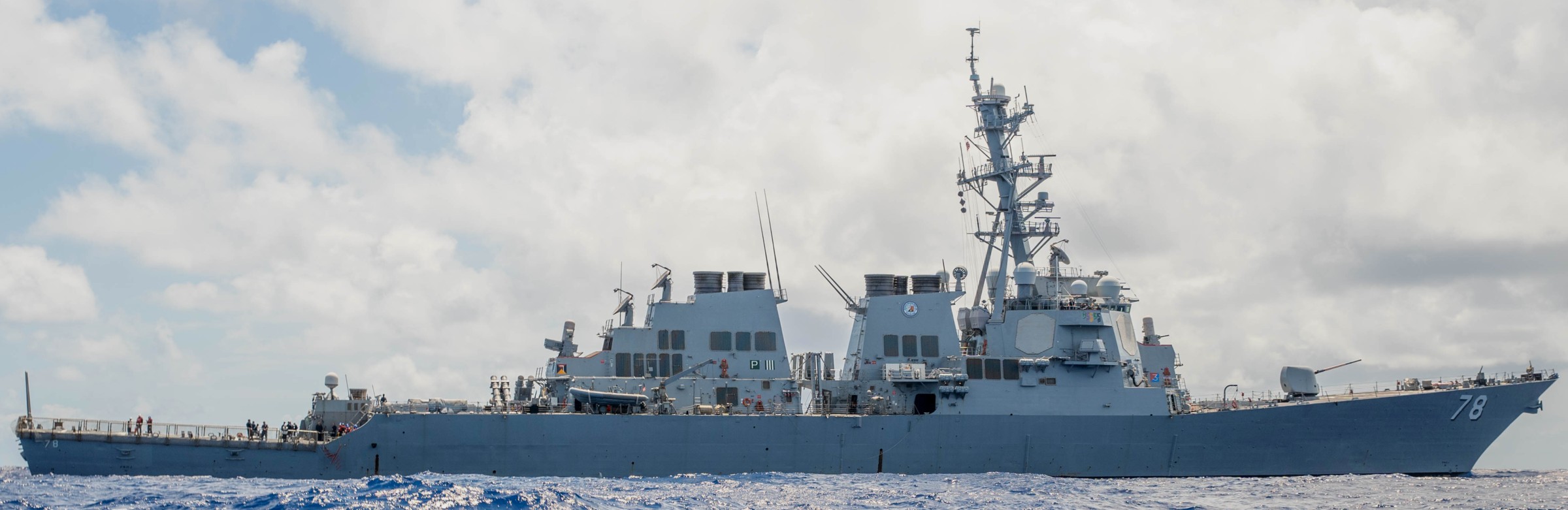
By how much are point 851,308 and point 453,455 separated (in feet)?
35.2

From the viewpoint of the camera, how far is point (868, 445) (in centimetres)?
3011

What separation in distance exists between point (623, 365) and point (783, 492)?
283 inches

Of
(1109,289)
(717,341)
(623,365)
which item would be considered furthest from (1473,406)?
(623,365)

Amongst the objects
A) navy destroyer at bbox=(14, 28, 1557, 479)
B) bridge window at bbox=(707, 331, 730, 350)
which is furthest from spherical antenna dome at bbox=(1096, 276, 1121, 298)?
bridge window at bbox=(707, 331, 730, 350)

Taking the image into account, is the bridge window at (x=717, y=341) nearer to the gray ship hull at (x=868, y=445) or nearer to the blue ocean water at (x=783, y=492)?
the gray ship hull at (x=868, y=445)

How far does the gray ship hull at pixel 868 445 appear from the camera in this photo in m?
28.4

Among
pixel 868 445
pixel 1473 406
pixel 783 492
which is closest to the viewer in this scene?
pixel 783 492

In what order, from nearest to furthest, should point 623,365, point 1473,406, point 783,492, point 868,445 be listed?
point 783,492, point 868,445, point 623,365, point 1473,406

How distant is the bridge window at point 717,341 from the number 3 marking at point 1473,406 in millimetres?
18259

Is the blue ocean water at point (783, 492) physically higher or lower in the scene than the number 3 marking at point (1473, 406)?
lower

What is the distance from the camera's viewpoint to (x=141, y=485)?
2575cm

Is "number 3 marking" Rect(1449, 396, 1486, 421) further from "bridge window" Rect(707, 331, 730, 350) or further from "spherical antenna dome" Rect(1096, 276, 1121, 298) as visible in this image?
"bridge window" Rect(707, 331, 730, 350)

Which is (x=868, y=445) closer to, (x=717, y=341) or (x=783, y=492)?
(x=717, y=341)

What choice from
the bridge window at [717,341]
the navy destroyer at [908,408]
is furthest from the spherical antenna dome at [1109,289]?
the bridge window at [717,341]
